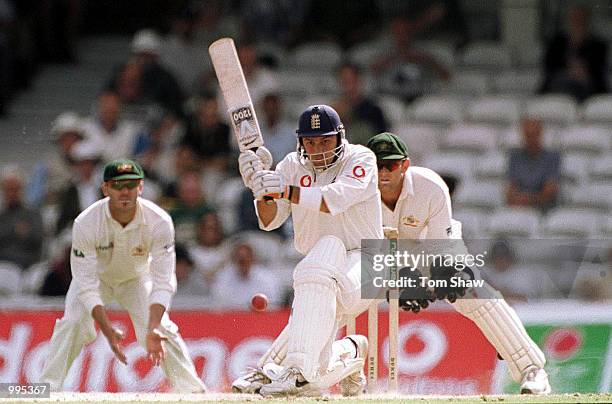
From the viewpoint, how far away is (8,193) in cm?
1077

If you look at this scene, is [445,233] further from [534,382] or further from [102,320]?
[102,320]

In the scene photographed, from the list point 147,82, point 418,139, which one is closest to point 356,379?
point 418,139

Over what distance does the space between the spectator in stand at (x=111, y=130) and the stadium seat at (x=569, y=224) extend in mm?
3273

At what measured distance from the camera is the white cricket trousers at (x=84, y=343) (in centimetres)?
779

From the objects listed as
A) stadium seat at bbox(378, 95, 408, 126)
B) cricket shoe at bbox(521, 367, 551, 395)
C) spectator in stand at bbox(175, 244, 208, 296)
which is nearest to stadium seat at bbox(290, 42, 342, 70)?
stadium seat at bbox(378, 95, 408, 126)

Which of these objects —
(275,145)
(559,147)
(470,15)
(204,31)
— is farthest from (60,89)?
(559,147)

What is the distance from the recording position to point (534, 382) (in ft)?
22.6

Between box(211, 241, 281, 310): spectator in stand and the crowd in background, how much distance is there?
0.01 metres

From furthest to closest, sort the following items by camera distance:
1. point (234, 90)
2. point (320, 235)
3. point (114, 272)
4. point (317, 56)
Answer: point (317, 56), point (114, 272), point (234, 90), point (320, 235)

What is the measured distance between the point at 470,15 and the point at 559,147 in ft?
5.84

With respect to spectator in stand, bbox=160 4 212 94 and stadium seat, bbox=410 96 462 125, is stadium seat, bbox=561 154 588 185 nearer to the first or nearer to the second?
stadium seat, bbox=410 96 462 125

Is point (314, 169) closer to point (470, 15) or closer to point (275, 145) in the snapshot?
point (275, 145)

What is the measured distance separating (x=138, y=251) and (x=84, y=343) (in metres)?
0.59

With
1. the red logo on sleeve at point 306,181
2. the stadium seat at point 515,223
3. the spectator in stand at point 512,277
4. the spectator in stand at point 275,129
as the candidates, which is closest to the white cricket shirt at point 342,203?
the red logo on sleeve at point 306,181
